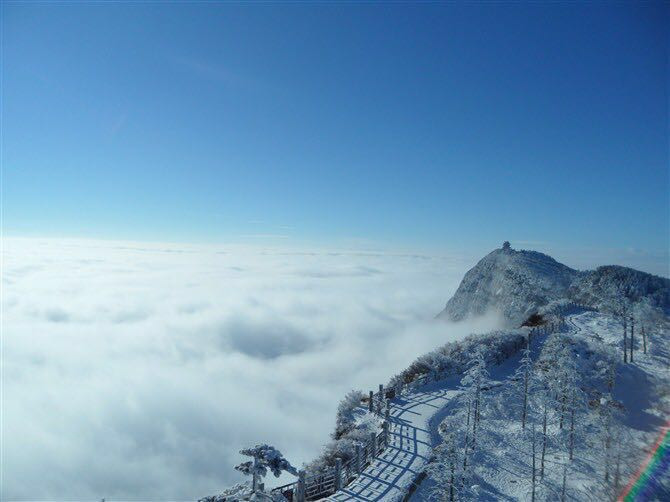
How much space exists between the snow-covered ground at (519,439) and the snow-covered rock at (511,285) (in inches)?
889

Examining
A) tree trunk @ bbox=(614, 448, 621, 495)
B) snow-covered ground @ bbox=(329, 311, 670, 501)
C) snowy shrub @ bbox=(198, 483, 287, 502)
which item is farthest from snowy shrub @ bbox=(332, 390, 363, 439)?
tree trunk @ bbox=(614, 448, 621, 495)

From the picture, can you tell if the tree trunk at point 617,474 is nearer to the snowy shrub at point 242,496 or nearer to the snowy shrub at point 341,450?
the snowy shrub at point 341,450

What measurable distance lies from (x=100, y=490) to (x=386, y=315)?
111030mm

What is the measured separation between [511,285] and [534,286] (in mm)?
3714

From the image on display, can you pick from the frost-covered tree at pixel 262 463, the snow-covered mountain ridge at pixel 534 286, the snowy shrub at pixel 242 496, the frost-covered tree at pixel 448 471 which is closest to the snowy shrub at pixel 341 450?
the frost-covered tree at pixel 448 471

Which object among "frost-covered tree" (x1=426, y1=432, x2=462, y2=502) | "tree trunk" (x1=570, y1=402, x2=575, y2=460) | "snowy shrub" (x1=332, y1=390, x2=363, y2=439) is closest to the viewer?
"frost-covered tree" (x1=426, y1=432, x2=462, y2=502)

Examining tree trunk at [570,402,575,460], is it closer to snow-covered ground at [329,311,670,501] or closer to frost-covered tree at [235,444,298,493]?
snow-covered ground at [329,311,670,501]

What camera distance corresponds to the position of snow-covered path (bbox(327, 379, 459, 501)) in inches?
621

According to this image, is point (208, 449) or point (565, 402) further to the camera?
point (208, 449)

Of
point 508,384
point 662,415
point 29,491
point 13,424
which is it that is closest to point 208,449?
point 29,491

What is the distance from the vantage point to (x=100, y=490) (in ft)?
149

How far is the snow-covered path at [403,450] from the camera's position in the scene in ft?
Result: 51.8

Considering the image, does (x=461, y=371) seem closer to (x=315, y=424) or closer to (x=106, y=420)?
(x=315, y=424)

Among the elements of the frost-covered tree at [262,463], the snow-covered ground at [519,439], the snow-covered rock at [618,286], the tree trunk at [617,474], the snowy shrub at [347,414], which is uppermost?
the snow-covered rock at [618,286]
